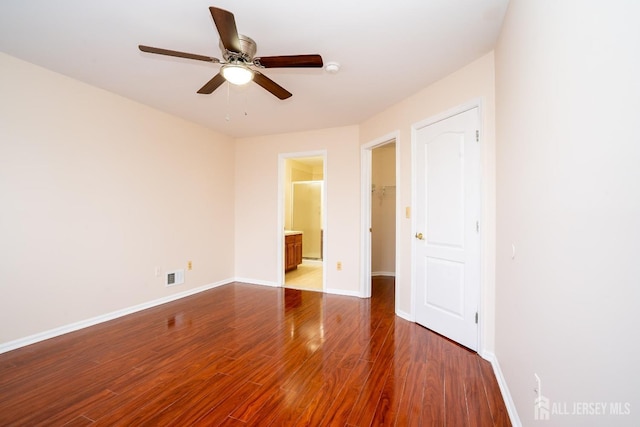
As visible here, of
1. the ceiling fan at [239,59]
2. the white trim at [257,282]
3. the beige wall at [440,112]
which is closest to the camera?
the ceiling fan at [239,59]

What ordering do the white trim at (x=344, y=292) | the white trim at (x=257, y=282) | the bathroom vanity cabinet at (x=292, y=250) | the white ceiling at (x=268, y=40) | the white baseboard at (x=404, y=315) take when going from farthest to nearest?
the bathroom vanity cabinet at (x=292, y=250)
the white trim at (x=257, y=282)
the white trim at (x=344, y=292)
the white baseboard at (x=404, y=315)
the white ceiling at (x=268, y=40)

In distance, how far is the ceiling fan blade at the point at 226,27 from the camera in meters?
1.38

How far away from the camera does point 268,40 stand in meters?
2.09

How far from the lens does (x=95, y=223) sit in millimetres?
2924

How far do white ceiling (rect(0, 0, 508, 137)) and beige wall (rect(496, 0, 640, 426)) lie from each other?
21.7 inches

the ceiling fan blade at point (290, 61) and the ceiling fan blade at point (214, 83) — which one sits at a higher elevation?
the ceiling fan blade at point (214, 83)

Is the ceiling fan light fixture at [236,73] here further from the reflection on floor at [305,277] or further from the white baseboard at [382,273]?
the white baseboard at [382,273]

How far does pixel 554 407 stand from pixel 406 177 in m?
2.35

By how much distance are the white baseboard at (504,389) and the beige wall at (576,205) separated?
0.07 m

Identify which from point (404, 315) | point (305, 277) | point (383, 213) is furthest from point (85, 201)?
point (383, 213)

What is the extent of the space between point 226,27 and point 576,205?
6.16 ft

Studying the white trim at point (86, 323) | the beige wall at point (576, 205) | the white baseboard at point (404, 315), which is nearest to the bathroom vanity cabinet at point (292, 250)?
the white trim at point (86, 323)

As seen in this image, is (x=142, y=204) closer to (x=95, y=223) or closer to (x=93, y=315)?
(x=95, y=223)

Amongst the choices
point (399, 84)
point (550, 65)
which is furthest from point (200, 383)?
point (399, 84)
